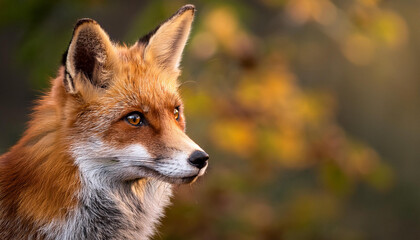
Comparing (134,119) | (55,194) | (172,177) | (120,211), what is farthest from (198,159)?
(55,194)

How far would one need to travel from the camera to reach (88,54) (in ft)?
9.27

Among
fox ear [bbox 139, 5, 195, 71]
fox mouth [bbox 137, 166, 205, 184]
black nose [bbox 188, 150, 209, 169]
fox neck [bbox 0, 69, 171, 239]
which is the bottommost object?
fox neck [bbox 0, 69, 171, 239]

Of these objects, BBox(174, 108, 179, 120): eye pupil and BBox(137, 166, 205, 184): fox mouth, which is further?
BBox(174, 108, 179, 120): eye pupil

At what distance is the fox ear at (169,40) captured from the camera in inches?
116

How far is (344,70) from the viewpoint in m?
10.8

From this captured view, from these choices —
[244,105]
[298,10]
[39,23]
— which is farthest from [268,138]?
[39,23]

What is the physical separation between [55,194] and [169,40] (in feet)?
3.35

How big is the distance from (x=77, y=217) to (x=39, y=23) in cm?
295

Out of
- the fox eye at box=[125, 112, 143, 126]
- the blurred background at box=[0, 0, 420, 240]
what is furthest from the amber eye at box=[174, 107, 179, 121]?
the blurred background at box=[0, 0, 420, 240]

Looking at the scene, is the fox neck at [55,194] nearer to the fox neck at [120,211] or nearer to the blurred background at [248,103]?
the fox neck at [120,211]

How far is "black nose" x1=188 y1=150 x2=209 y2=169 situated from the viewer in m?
2.62

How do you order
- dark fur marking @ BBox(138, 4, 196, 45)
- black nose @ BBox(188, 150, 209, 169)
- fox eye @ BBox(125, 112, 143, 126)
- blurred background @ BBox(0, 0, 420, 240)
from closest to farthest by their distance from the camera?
1. black nose @ BBox(188, 150, 209, 169)
2. fox eye @ BBox(125, 112, 143, 126)
3. dark fur marking @ BBox(138, 4, 196, 45)
4. blurred background @ BBox(0, 0, 420, 240)

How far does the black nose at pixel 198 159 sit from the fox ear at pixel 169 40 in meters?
0.67

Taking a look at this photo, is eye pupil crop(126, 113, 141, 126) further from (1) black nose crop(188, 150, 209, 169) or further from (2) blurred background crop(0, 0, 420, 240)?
(2) blurred background crop(0, 0, 420, 240)
